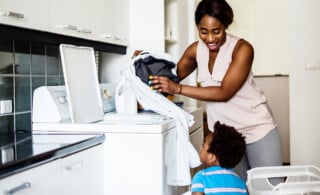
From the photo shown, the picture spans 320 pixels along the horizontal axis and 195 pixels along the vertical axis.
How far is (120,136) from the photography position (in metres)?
1.84

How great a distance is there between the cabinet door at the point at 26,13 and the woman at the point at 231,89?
622 mm

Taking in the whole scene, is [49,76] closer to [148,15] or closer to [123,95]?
[123,95]

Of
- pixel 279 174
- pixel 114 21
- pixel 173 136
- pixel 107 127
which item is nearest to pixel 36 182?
pixel 107 127

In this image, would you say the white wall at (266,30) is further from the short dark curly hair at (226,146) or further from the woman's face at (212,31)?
the short dark curly hair at (226,146)

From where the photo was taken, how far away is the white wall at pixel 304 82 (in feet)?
12.2

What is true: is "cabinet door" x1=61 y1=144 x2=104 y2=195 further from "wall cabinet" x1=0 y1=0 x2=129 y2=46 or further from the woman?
"wall cabinet" x1=0 y1=0 x2=129 y2=46

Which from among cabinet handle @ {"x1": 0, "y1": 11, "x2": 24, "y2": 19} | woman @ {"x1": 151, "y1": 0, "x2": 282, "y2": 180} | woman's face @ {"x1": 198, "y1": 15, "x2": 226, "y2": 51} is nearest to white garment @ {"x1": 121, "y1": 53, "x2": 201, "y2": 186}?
woman @ {"x1": 151, "y1": 0, "x2": 282, "y2": 180}

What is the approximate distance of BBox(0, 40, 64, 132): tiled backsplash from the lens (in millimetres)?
1912

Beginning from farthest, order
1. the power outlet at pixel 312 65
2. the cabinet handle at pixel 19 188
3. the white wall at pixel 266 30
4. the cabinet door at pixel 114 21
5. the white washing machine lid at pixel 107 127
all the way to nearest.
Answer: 1. the white wall at pixel 266 30
2. the power outlet at pixel 312 65
3. the cabinet door at pixel 114 21
4. the white washing machine lid at pixel 107 127
5. the cabinet handle at pixel 19 188

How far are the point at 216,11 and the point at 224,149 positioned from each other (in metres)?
0.67

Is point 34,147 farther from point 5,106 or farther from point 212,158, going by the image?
point 212,158

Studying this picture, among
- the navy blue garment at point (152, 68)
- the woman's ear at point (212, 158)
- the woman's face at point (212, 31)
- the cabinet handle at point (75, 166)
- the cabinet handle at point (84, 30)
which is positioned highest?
the cabinet handle at point (84, 30)

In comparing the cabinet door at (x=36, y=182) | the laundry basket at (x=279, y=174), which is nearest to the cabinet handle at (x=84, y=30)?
the cabinet door at (x=36, y=182)

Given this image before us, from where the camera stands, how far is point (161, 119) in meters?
1.99
